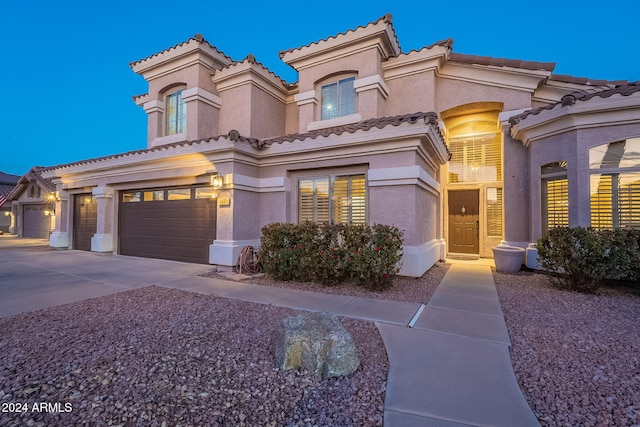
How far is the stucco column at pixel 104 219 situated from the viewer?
10.9 meters

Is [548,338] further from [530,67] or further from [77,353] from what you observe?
[530,67]

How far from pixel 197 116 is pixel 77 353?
960 cm

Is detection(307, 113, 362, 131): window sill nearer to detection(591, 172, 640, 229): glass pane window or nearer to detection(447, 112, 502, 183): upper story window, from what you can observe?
detection(447, 112, 502, 183): upper story window

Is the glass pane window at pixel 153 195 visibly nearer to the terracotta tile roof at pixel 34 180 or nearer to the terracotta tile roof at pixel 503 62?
the terracotta tile roof at pixel 34 180

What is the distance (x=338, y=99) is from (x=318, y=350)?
915 centimetres

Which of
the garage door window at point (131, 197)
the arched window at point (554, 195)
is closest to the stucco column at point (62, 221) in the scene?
the garage door window at point (131, 197)

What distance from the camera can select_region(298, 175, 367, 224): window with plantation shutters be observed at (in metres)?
7.61

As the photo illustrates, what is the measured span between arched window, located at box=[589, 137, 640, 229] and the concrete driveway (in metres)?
9.58

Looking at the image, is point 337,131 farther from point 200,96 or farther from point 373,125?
point 200,96

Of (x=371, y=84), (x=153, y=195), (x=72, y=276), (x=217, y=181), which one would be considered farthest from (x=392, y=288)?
(x=153, y=195)

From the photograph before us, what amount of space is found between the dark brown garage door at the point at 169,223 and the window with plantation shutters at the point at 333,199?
2659 mm

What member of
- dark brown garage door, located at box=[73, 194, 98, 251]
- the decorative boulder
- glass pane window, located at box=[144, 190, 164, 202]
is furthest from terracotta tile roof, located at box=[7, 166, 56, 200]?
the decorative boulder

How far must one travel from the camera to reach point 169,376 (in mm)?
2668

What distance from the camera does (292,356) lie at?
2.86 metres
